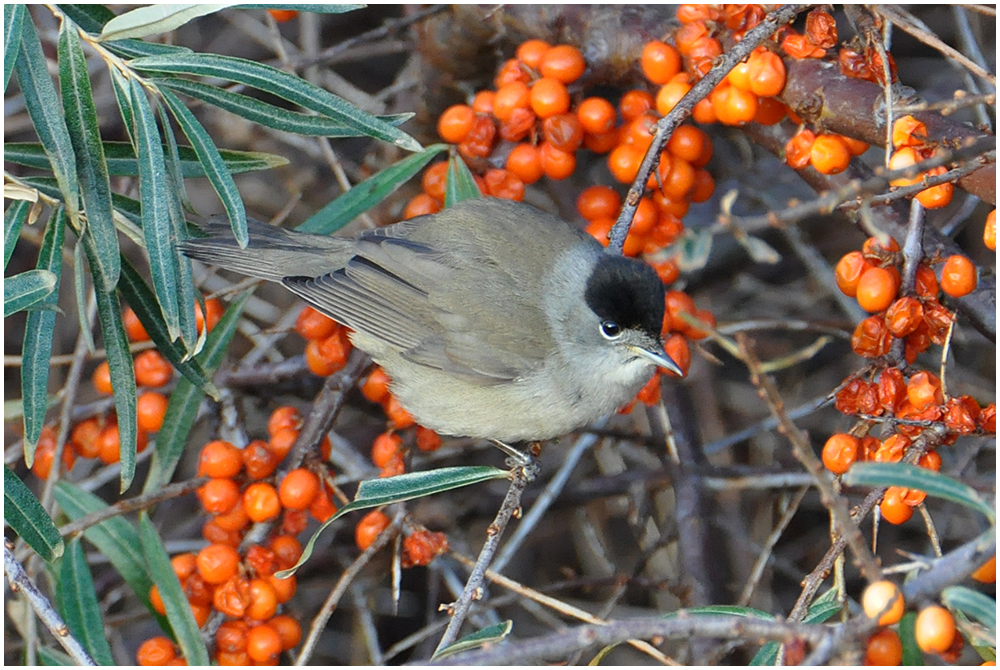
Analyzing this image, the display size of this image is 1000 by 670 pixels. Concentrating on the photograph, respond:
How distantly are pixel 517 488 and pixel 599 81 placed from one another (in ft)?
4.77

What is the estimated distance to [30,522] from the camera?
89.4 inches

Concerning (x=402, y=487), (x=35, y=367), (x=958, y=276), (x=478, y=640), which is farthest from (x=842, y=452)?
(x=35, y=367)

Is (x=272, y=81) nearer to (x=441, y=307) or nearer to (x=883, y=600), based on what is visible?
(x=441, y=307)

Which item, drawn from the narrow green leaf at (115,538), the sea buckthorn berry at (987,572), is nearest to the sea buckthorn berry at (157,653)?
the narrow green leaf at (115,538)

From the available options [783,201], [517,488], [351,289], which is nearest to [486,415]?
[517,488]

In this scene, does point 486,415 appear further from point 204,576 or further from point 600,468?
point 600,468

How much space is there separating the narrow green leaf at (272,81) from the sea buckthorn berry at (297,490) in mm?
977

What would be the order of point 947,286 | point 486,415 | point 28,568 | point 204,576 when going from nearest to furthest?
point 947,286, point 204,576, point 486,415, point 28,568

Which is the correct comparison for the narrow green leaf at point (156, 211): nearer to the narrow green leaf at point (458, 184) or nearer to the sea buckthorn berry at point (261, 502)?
the sea buckthorn berry at point (261, 502)

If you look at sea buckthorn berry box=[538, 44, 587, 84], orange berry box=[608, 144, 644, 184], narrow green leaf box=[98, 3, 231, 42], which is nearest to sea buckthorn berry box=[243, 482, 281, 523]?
narrow green leaf box=[98, 3, 231, 42]

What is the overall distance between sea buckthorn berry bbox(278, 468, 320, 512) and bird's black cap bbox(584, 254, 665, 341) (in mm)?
1015

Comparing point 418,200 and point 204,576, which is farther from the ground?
point 418,200

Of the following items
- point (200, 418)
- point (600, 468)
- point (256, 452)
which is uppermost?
point (256, 452)

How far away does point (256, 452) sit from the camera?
105 inches
